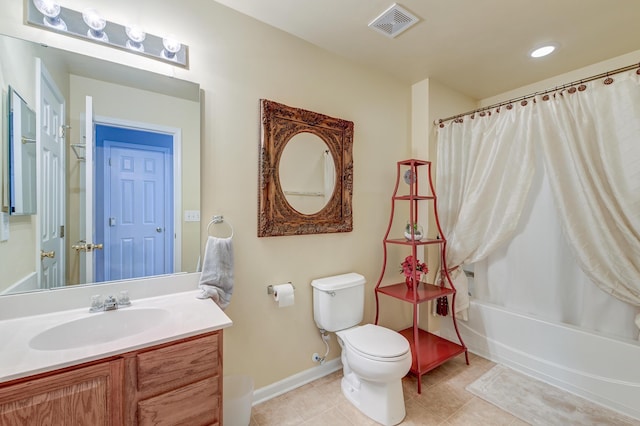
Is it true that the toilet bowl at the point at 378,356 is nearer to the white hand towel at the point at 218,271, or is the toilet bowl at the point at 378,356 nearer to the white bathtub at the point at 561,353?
the white hand towel at the point at 218,271

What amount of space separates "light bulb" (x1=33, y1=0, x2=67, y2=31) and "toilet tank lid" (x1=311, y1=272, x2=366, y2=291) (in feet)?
6.33

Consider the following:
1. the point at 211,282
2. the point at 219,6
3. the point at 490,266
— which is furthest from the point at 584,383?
the point at 219,6

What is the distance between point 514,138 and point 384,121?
1.03 meters

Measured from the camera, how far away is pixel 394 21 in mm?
1784

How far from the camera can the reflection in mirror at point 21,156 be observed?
3.85ft

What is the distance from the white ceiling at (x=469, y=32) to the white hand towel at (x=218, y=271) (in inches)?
56.5

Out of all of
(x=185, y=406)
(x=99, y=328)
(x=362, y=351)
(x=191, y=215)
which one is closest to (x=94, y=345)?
(x=99, y=328)

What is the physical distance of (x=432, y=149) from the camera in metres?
2.63

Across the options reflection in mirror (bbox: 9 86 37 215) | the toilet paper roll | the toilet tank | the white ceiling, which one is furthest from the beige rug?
reflection in mirror (bbox: 9 86 37 215)

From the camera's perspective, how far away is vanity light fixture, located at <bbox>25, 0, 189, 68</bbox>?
4.03 ft

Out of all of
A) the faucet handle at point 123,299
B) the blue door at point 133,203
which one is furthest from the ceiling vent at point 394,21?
the faucet handle at point 123,299

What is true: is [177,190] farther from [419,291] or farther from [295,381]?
[419,291]

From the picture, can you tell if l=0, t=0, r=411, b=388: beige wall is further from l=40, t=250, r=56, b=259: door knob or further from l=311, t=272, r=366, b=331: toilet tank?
l=40, t=250, r=56, b=259: door knob

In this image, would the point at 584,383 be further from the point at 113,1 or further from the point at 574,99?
the point at 113,1
